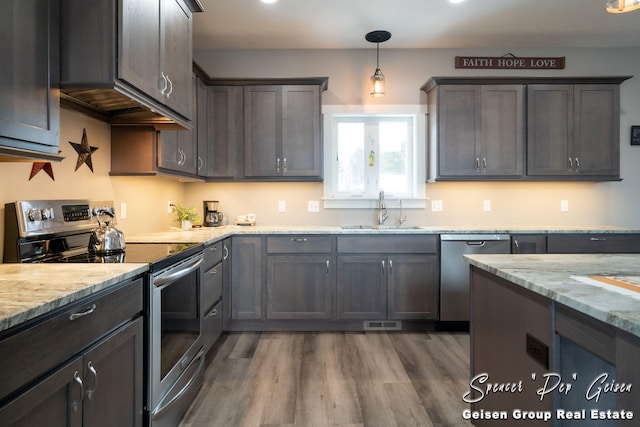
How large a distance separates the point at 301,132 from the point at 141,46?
1.86 m

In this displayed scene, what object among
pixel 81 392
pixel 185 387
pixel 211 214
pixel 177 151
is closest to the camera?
pixel 81 392

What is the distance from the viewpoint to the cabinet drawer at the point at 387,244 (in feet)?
10.6

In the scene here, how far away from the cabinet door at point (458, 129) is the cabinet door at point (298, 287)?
59.0 inches

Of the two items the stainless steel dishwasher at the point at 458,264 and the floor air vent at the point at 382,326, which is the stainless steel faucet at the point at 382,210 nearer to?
the stainless steel dishwasher at the point at 458,264

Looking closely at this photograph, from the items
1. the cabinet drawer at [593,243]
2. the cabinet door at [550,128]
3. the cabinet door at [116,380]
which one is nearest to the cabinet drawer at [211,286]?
the cabinet door at [116,380]

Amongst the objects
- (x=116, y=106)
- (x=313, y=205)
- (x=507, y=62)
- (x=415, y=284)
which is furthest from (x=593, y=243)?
(x=116, y=106)

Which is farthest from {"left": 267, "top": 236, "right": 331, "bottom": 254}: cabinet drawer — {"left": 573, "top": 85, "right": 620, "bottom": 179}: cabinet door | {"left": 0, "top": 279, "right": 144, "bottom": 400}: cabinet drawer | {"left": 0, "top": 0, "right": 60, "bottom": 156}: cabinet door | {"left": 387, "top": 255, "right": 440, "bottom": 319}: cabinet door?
{"left": 573, "top": 85, "right": 620, "bottom": 179}: cabinet door

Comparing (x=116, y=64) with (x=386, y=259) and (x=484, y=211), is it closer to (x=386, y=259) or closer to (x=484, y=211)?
(x=386, y=259)

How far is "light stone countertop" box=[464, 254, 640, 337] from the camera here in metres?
0.92

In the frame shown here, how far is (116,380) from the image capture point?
1329 mm

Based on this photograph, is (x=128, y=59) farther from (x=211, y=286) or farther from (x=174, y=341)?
(x=211, y=286)

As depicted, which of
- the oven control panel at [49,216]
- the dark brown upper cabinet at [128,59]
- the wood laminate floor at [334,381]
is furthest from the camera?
the wood laminate floor at [334,381]

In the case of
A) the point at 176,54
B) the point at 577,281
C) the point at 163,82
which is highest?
the point at 176,54

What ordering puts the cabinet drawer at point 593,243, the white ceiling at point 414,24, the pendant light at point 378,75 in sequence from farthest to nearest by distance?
the pendant light at point 378,75, the cabinet drawer at point 593,243, the white ceiling at point 414,24
